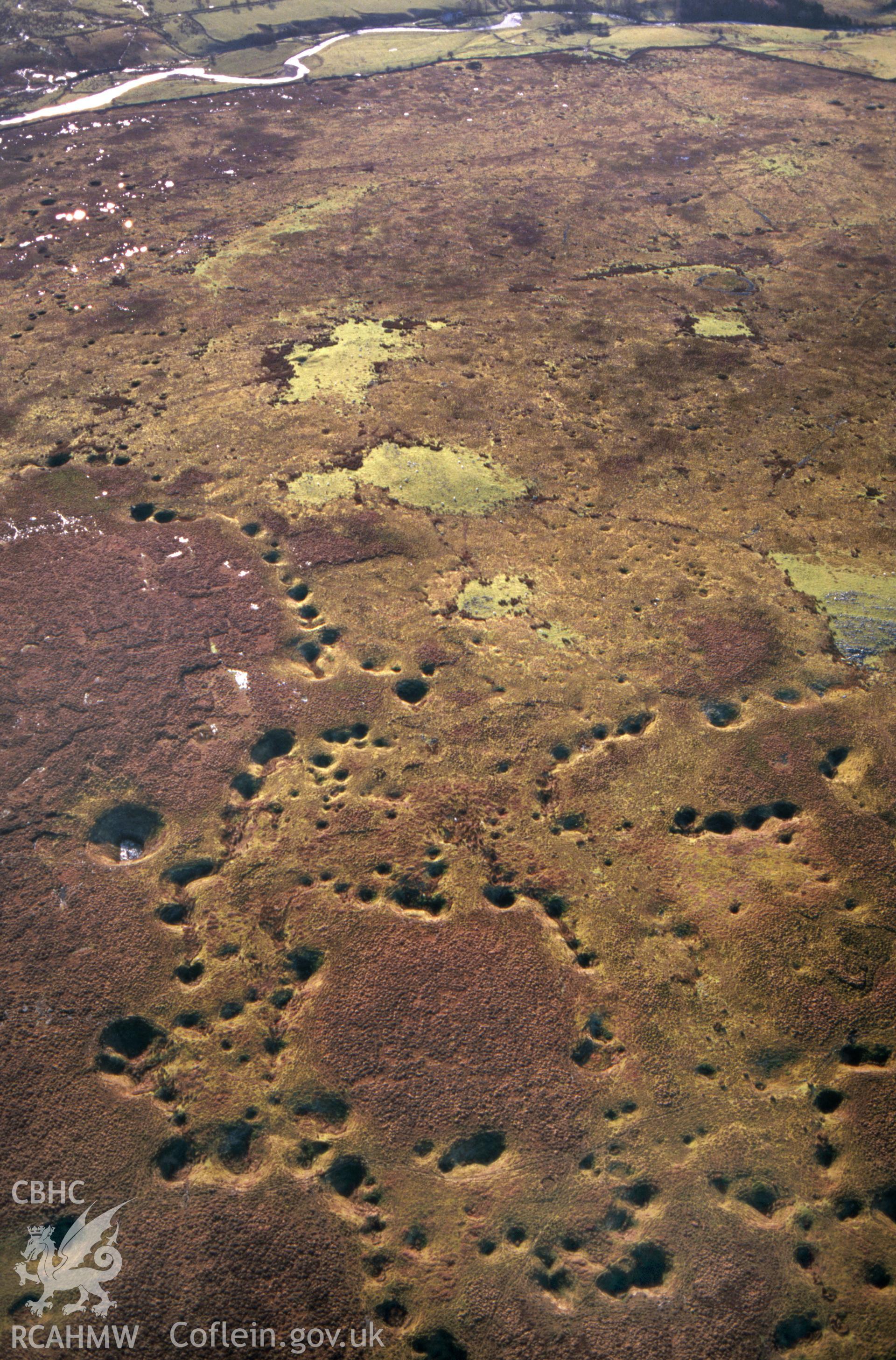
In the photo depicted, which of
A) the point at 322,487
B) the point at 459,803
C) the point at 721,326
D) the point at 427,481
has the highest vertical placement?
the point at 721,326

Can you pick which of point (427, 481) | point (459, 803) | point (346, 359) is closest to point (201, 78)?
point (346, 359)

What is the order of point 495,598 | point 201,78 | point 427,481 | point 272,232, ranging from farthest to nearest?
point 201,78 < point 272,232 < point 427,481 < point 495,598

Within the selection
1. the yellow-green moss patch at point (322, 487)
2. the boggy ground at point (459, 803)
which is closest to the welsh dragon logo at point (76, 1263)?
the boggy ground at point (459, 803)

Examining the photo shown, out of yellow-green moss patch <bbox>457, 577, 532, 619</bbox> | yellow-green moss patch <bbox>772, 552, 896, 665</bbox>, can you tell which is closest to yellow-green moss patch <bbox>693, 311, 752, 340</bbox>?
yellow-green moss patch <bbox>772, 552, 896, 665</bbox>

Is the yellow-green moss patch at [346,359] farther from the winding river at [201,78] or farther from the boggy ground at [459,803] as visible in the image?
the winding river at [201,78]

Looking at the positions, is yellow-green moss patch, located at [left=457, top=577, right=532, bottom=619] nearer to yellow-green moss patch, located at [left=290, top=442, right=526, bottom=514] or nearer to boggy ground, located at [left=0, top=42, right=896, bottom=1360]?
boggy ground, located at [left=0, top=42, right=896, bottom=1360]

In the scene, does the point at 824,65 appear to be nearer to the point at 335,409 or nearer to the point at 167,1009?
the point at 335,409

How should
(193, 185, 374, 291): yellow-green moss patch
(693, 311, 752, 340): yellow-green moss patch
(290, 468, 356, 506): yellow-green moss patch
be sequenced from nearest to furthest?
(290, 468, 356, 506): yellow-green moss patch, (693, 311, 752, 340): yellow-green moss patch, (193, 185, 374, 291): yellow-green moss patch

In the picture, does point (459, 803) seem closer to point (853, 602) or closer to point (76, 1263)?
point (76, 1263)
